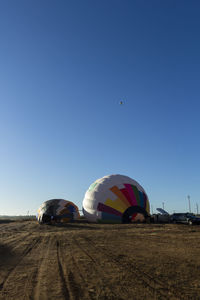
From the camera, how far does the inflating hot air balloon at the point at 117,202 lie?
88.9 feet

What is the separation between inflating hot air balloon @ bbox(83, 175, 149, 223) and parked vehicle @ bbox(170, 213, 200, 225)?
326 cm

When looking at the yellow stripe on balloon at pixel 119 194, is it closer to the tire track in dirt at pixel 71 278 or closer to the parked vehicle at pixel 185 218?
the parked vehicle at pixel 185 218

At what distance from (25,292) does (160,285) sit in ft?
9.09

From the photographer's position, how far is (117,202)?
89.7ft

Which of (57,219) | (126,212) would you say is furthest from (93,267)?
(57,219)

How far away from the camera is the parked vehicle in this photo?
83.5 feet

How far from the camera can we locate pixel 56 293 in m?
4.67

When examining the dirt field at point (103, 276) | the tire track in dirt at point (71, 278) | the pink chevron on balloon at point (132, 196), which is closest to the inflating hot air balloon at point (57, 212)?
the pink chevron on balloon at point (132, 196)

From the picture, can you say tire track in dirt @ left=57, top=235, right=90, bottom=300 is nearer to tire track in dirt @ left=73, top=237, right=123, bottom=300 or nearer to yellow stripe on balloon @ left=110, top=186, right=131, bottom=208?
tire track in dirt @ left=73, top=237, right=123, bottom=300

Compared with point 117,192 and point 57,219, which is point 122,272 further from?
point 57,219

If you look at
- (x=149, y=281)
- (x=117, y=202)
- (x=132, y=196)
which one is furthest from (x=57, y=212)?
(x=149, y=281)

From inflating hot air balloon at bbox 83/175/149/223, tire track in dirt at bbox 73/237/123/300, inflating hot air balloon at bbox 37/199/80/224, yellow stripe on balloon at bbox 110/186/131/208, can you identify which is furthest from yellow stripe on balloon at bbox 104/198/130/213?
tire track in dirt at bbox 73/237/123/300

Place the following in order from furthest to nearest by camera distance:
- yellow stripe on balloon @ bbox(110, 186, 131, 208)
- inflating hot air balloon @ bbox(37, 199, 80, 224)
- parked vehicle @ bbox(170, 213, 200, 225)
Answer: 1. inflating hot air balloon @ bbox(37, 199, 80, 224)
2. yellow stripe on balloon @ bbox(110, 186, 131, 208)
3. parked vehicle @ bbox(170, 213, 200, 225)

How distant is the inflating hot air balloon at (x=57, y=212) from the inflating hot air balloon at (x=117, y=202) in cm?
504
